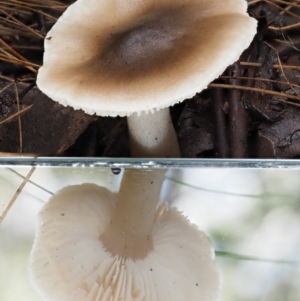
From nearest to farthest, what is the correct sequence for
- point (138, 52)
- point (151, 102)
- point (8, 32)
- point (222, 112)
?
point (151, 102), point (138, 52), point (222, 112), point (8, 32)

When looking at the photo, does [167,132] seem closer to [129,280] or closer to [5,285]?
[129,280]

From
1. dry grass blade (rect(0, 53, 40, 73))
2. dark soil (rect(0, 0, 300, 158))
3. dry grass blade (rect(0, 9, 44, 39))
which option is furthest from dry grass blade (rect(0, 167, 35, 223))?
dry grass blade (rect(0, 9, 44, 39))

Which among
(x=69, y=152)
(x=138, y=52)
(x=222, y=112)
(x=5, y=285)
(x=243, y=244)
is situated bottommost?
(x=5, y=285)

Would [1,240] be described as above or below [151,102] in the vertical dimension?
below

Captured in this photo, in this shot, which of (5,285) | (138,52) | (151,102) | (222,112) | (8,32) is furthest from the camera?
(8,32)

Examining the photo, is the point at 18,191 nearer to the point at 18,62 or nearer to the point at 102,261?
the point at 102,261

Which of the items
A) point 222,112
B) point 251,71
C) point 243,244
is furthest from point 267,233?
point 251,71

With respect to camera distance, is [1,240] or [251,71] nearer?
[1,240]

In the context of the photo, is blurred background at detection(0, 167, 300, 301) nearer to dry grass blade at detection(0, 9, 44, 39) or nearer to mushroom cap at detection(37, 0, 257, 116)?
mushroom cap at detection(37, 0, 257, 116)
